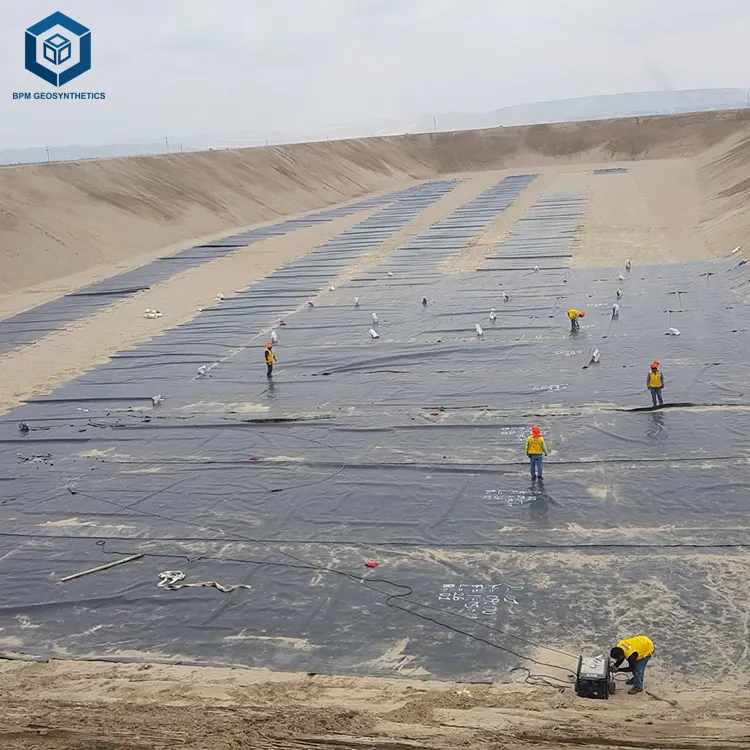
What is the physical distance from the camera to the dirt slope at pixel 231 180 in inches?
1614

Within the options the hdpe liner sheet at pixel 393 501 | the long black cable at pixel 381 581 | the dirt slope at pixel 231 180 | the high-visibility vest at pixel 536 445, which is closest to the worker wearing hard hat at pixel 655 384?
the hdpe liner sheet at pixel 393 501

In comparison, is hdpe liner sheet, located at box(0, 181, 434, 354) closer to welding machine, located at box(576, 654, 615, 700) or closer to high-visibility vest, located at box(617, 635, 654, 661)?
welding machine, located at box(576, 654, 615, 700)

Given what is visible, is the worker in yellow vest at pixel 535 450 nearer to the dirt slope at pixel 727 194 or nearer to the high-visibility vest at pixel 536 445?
the high-visibility vest at pixel 536 445

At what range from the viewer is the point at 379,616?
395 inches

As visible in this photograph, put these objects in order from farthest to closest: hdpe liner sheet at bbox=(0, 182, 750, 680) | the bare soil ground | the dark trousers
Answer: hdpe liner sheet at bbox=(0, 182, 750, 680)
the dark trousers
the bare soil ground

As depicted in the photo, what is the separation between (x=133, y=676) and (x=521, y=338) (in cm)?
1485

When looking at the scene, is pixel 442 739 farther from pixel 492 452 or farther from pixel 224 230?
pixel 224 230

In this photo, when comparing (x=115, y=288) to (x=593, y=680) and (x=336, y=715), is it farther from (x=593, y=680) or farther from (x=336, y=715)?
(x=593, y=680)

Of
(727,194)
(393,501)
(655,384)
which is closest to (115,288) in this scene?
(393,501)

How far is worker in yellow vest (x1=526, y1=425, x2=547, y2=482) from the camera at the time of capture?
513 inches

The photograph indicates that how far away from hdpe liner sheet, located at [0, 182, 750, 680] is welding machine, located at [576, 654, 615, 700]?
85cm

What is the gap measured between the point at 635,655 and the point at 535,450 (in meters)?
5.05

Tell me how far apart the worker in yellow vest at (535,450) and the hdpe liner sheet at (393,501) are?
0.32 meters

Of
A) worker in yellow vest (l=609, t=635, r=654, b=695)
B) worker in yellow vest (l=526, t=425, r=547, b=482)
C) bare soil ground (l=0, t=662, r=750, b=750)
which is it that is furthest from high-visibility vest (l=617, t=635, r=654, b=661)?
worker in yellow vest (l=526, t=425, r=547, b=482)
